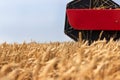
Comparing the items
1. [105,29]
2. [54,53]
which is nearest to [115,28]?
[105,29]

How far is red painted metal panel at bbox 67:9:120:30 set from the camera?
12961 millimetres

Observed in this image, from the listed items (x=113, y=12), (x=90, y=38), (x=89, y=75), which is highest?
(x=89, y=75)

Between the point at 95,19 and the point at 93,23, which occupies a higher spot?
the point at 95,19

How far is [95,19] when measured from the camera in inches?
517

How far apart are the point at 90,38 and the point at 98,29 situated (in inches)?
16.4

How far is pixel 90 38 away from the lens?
13.1 m

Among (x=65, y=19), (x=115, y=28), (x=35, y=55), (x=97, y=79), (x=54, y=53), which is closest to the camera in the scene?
(x=97, y=79)

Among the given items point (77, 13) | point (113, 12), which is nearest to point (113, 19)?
point (113, 12)

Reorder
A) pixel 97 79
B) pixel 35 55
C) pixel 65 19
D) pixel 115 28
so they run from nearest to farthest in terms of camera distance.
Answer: pixel 97 79 → pixel 35 55 → pixel 115 28 → pixel 65 19

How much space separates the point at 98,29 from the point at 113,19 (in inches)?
24.2

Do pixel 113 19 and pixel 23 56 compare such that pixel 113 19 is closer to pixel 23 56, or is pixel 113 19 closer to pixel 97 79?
pixel 23 56

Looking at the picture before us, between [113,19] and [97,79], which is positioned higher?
[97,79]

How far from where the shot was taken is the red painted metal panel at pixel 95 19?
13.0m

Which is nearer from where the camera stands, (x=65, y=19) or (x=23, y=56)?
(x=23, y=56)
